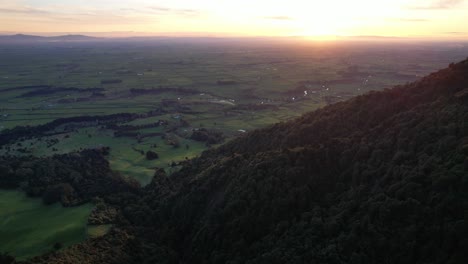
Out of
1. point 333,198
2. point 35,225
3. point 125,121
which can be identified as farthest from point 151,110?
point 333,198

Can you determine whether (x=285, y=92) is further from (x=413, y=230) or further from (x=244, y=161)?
(x=413, y=230)

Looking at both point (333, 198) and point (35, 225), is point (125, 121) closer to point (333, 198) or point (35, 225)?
point (35, 225)

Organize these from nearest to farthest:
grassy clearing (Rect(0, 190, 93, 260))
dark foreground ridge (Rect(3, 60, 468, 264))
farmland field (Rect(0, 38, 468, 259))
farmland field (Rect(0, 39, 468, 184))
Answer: dark foreground ridge (Rect(3, 60, 468, 264))
grassy clearing (Rect(0, 190, 93, 260))
farmland field (Rect(0, 38, 468, 259))
farmland field (Rect(0, 39, 468, 184))

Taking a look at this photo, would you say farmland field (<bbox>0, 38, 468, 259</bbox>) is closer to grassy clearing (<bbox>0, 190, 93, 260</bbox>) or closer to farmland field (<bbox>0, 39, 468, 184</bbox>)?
grassy clearing (<bbox>0, 190, 93, 260</bbox>)

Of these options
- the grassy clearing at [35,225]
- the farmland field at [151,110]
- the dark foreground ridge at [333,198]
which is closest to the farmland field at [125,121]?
the grassy clearing at [35,225]

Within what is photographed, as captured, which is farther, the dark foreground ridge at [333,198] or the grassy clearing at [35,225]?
the grassy clearing at [35,225]

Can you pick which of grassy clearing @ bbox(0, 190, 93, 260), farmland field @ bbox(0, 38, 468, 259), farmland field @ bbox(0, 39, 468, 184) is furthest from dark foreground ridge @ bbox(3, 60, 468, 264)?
farmland field @ bbox(0, 39, 468, 184)

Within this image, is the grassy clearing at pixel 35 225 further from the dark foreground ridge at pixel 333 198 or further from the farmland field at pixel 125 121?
the dark foreground ridge at pixel 333 198

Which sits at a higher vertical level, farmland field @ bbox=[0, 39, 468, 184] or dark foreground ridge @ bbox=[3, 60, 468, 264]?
dark foreground ridge @ bbox=[3, 60, 468, 264]
